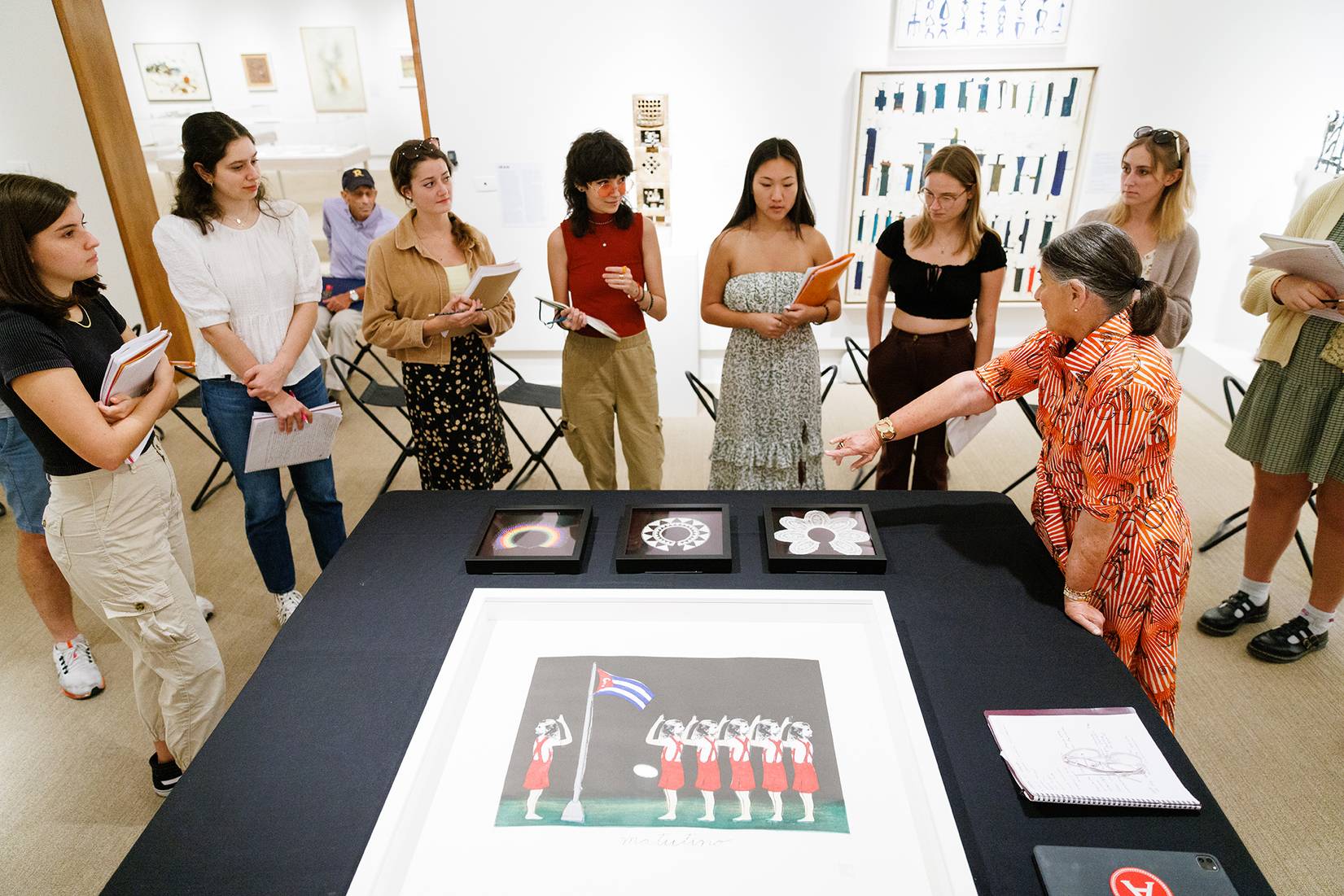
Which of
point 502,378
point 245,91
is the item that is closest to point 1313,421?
point 502,378

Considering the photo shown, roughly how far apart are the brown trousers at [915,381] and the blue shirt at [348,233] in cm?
360

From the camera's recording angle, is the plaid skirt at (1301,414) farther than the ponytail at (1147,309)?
Yes

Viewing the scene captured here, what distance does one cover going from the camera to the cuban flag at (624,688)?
4.72 ft

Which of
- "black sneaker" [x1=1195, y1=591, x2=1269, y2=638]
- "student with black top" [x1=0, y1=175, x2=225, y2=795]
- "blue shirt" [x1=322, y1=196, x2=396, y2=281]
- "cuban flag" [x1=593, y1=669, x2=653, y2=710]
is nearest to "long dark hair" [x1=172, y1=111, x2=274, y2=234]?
"student with black top" [x1=0, y1=175, x2=225, y2=795]

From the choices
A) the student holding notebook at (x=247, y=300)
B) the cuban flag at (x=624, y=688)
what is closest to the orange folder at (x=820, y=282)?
the cuban flag at (x=624, y=688)

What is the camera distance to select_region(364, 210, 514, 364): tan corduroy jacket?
8.81ft

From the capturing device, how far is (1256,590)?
295cm

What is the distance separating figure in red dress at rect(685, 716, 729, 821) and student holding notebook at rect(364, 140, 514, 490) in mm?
1827

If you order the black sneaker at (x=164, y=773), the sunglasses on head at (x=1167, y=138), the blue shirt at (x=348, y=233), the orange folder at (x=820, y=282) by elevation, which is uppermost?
the sunglasses on head at (x=1167, y=138)

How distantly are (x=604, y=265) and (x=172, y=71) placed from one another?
Answer: 7.99 metres

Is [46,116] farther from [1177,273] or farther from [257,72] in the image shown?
[1177,273]

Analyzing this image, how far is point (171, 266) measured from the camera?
93.4 inches

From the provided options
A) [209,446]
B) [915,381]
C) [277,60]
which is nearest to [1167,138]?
[915,381]

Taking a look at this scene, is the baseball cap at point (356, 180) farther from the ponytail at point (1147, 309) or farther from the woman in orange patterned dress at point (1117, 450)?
the ponytail at point (1147, 309)
